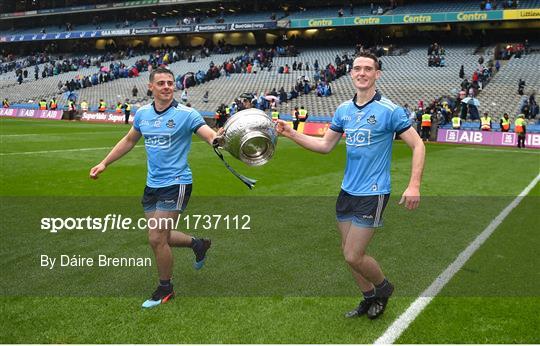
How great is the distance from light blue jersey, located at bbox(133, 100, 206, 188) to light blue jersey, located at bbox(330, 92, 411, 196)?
4.68ft

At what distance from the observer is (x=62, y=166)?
13.5 meters

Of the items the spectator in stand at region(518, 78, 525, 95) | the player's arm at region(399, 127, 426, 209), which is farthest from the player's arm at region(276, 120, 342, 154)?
the spectator in stand at region(518, 78, 525, 95)

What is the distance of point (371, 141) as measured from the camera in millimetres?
4312

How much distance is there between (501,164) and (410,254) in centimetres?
1135

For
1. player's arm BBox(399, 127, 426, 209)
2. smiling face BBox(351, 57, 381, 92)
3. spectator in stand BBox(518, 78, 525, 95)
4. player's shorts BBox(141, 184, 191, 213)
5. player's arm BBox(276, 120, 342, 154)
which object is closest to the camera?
player's arm BBox(399, 127, 426, 209)

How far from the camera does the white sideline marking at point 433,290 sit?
4.26 m

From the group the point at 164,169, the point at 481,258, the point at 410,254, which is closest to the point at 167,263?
the point at 164,169

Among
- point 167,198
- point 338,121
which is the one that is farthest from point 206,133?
point 338,121

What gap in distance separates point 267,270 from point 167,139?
1.93 m

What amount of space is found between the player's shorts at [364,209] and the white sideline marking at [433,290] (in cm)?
87

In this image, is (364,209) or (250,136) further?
(364,209)

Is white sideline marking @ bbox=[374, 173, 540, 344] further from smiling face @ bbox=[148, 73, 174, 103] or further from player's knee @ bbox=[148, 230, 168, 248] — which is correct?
smiling face @ bbox=[148, 73, 174, 103]

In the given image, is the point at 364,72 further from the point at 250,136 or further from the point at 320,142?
the point at 250,136

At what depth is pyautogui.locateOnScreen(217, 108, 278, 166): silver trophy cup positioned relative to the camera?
414 centimetres
